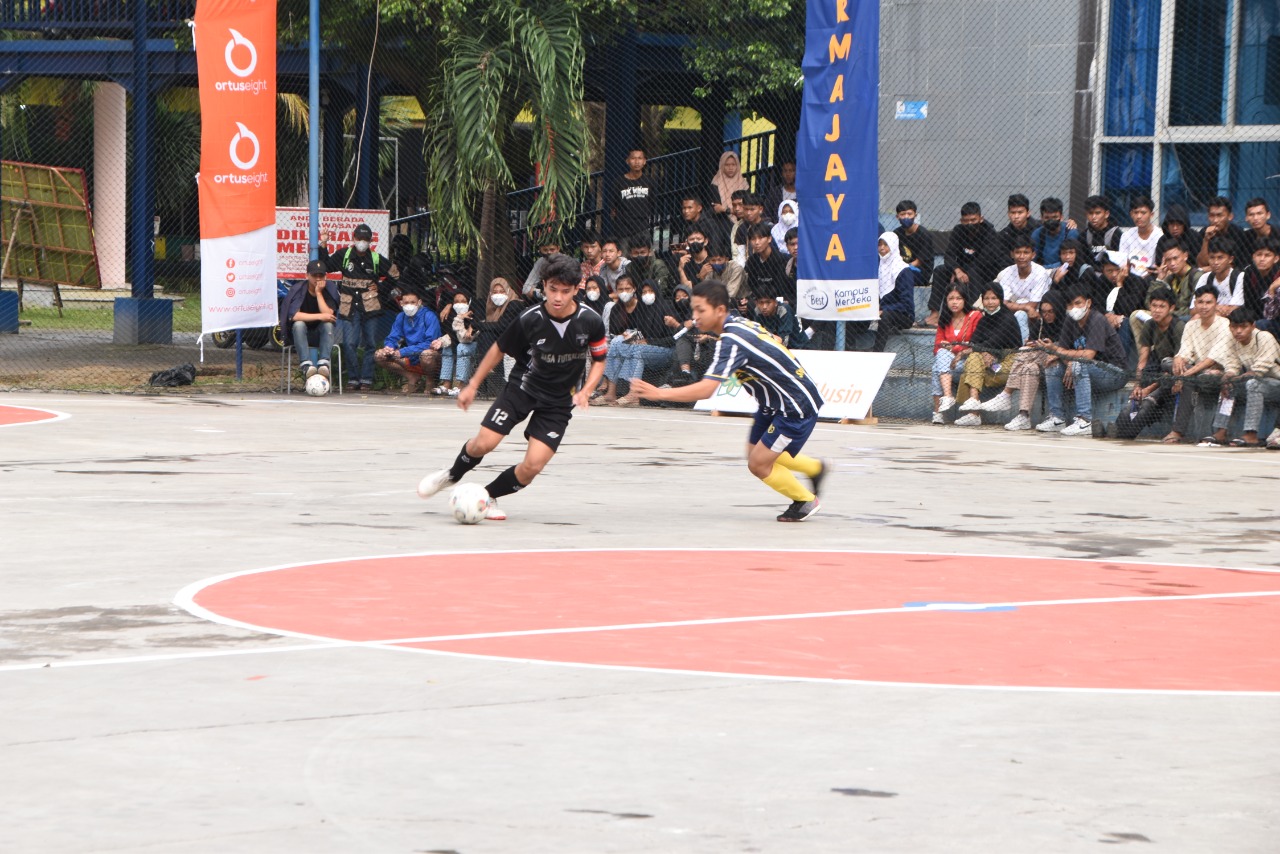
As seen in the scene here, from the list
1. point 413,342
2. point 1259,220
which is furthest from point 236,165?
point 1259,220

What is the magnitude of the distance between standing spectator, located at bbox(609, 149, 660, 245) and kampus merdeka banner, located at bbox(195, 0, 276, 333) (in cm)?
436

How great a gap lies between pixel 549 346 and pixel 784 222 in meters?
10.1

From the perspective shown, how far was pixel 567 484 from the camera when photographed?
13.3m

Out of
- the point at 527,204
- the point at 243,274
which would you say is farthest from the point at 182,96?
the point at 243,274

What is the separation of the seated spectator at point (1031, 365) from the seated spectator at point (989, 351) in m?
0.12

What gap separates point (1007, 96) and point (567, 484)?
1061 cm

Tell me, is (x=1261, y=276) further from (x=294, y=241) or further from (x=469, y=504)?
(x=294, y=241)

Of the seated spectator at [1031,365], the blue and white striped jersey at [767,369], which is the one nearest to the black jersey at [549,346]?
the blue and white striped jersey at [767,369]

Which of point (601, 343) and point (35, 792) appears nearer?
point (35, 792)

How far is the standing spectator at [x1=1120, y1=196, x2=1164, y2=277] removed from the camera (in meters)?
17.9

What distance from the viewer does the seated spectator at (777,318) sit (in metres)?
19.7

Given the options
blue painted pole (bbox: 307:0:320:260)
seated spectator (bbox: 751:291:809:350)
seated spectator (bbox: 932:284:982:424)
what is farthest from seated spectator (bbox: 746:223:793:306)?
blue painted pole (bbox: 307:0:320:260)

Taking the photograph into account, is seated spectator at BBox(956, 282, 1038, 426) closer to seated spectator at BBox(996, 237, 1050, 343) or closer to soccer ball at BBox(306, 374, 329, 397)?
seated spectator at BBox(996, 237, 1050, 343)

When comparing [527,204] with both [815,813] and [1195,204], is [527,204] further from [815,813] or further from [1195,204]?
→ [815,813]
